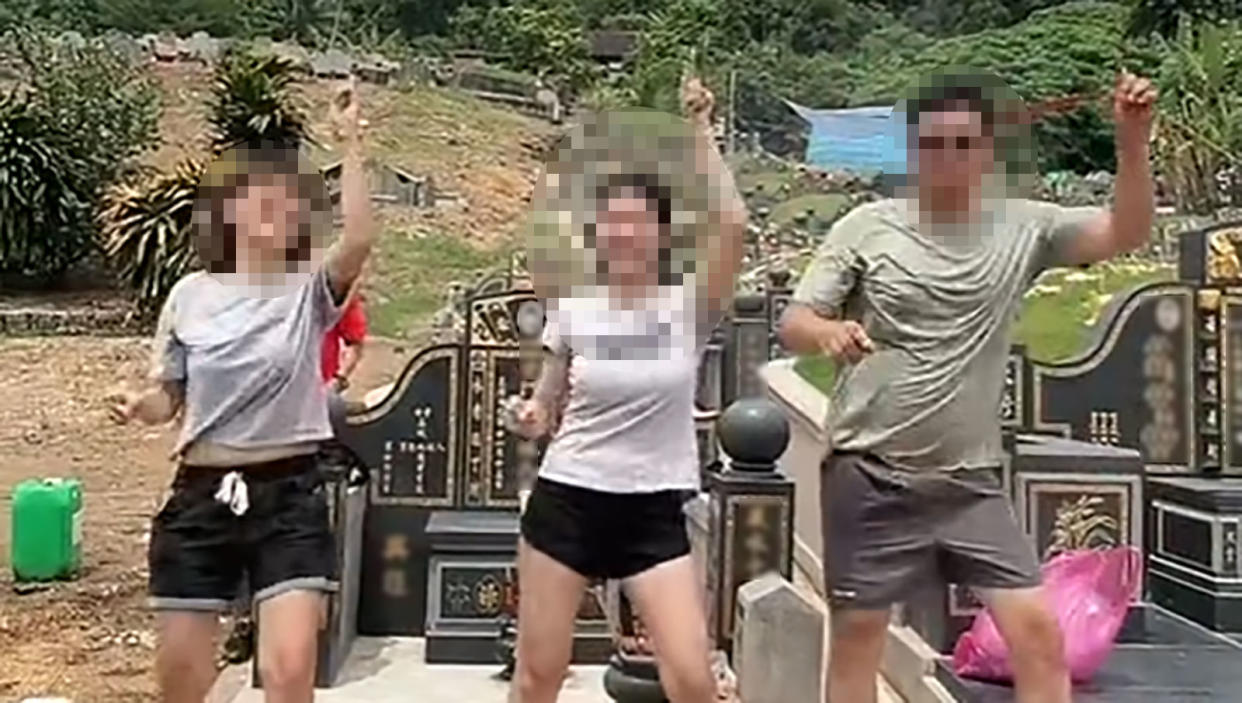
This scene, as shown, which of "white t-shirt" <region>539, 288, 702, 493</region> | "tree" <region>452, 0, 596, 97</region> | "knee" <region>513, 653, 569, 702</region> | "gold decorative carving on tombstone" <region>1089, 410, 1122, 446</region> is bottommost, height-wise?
"knee" <region>513, 653, 569, 702</region>

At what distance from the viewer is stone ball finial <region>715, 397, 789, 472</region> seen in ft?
19.0

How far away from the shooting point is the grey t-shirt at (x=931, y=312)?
3807mm

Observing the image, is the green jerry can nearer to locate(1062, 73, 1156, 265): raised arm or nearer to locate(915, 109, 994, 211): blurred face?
locate(915, 109, 994, 211): blurred face

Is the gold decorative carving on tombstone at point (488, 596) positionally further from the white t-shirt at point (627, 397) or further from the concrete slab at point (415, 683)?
the white t-shirt at point (627, 397)

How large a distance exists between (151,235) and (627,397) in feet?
52.7

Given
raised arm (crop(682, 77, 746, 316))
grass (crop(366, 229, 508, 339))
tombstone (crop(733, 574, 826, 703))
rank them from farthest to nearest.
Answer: grass (crop(366, 229, 508, 339))
tombstone (crop(733, 574, 826, 703))
raised arm (crop(682, 77, 746, 316))

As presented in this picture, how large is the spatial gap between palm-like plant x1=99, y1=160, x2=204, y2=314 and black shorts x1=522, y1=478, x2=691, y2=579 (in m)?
15.3

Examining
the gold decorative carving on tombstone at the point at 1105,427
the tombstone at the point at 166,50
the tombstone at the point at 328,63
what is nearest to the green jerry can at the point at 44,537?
the gold decorative carving on tombstone at the point at 1105,427

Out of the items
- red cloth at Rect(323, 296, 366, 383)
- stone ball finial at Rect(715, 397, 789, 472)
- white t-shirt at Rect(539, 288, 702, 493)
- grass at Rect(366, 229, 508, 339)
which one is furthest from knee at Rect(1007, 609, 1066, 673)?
grass at Rect(366, 229, 508, 339)

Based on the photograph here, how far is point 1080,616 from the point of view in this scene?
18.8 ft

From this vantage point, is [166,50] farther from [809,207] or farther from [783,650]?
[783,650]

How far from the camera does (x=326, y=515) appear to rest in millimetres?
4086

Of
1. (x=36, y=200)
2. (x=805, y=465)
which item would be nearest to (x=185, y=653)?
(x=805, y=465)

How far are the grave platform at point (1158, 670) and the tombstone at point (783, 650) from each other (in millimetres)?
671
